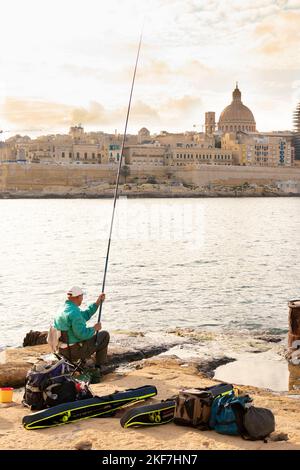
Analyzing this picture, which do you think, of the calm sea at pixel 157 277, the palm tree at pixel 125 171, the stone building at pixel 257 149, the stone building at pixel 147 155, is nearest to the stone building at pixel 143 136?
the stone building at pixel 147 155

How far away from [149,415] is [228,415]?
1.27ft

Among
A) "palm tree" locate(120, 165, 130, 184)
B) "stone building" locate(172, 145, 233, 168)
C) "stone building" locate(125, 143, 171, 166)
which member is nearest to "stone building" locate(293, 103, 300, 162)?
"stone building" locate(172, 145, 233, 168)

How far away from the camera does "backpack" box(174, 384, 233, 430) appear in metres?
3.52

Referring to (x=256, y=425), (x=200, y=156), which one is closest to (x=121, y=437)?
(x=256, y=425)

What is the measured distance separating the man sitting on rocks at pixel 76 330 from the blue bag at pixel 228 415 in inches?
46.6

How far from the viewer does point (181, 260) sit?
17984mm

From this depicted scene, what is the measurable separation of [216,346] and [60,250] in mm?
15240

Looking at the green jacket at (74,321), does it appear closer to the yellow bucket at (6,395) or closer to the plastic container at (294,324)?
the yellow bucket at (6,395)

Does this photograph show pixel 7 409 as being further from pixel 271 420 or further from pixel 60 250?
pixel 60 250

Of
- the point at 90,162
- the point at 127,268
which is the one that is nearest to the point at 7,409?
the point at 127,268

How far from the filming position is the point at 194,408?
3.54 meters

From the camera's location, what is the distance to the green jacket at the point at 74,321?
4406mm

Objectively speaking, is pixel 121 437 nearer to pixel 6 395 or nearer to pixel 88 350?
pixel 6 395

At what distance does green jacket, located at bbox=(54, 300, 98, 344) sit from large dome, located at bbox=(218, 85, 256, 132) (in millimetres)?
87524
